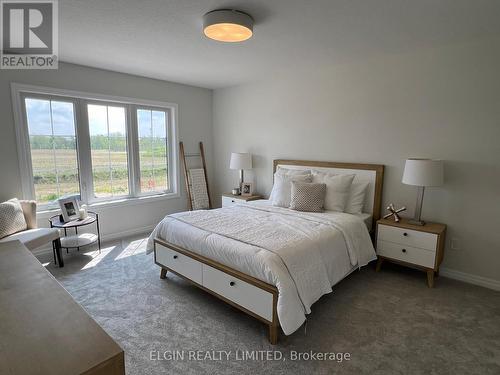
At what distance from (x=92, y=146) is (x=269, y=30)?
3.03 m

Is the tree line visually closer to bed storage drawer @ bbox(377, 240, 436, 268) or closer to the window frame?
the window frame

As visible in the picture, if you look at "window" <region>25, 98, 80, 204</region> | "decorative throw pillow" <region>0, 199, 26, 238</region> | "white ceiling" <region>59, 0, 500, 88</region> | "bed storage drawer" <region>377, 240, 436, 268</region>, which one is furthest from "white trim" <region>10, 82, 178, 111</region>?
"bed storage drawer" <region>377, 240, 436, 268</region>

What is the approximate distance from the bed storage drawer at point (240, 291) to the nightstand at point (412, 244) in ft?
5.90

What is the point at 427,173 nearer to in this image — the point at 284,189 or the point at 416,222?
the point at 416,222

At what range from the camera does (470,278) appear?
3010mm

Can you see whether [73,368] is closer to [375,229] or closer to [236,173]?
[375,229]

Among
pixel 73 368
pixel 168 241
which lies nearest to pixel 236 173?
pixel 168 241

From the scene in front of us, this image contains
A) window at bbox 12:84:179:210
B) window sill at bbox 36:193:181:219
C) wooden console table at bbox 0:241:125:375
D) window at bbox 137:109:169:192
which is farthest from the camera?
window at bbox 137:109:169:192

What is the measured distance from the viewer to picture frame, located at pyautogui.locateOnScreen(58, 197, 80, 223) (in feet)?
11.4

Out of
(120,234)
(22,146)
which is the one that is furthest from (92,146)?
(120,234)

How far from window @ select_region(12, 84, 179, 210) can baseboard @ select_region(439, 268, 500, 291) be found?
4.18 meters

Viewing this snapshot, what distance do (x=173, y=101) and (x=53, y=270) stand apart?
309 centimetres

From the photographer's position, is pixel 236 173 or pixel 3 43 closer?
pixel 3 43

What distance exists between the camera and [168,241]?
2965 millimetres
